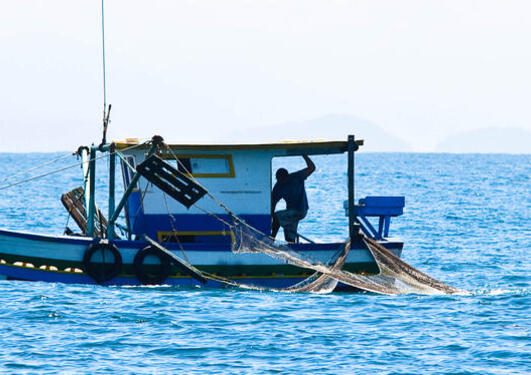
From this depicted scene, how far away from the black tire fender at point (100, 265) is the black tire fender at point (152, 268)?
0.34 meters

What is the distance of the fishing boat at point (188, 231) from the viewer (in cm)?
1950

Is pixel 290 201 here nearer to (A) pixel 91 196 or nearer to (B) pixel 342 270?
(B) pixel 342 270

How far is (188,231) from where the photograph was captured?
20.4m

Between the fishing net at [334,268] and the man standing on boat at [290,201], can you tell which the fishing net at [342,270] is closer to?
the fishing net at [334,268]

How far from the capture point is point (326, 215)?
159 ft

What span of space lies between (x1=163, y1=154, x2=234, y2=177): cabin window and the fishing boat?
0.06ft

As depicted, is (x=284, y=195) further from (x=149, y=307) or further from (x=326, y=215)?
(x=326, y=215)

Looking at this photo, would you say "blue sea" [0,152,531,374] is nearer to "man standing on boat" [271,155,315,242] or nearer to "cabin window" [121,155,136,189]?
"man standing on boat" [271,155,315,242]

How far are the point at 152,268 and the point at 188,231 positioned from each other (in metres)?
1.11

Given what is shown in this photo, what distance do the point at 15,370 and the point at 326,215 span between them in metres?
34.5

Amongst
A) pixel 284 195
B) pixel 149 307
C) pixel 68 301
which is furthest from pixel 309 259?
pixel 68 301

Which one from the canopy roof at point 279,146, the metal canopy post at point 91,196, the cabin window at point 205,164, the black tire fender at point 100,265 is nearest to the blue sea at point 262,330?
the black tire fender at point 100,265

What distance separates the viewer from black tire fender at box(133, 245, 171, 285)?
19.6 m

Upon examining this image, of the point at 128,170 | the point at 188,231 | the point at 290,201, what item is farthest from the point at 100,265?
the point at 290,201
